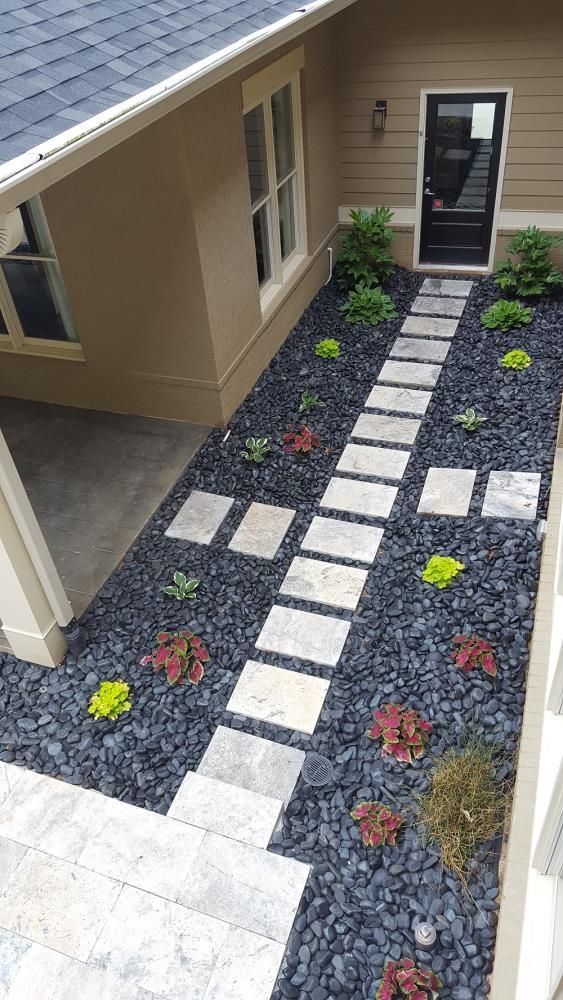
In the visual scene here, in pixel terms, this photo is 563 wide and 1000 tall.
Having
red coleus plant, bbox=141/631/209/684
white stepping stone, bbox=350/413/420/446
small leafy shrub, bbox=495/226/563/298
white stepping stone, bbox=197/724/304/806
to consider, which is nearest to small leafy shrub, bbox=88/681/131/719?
red coleus plant, bbox=141/631/209/684

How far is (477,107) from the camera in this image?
721 cm

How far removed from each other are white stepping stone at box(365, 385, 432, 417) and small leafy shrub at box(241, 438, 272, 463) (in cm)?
112

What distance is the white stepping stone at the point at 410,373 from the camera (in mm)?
6373

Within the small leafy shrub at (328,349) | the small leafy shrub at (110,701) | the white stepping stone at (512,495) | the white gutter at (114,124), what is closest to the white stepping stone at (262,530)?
the small leafy shrub at (110,701)

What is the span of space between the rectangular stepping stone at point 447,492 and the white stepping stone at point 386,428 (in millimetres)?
517

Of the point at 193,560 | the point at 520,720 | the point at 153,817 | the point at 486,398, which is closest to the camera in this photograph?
the point at 153,817

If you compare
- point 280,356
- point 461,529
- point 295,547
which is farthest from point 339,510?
point 280,356

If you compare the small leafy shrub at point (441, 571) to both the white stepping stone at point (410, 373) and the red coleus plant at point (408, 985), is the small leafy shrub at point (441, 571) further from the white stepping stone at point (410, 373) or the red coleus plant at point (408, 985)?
the white stepping stone at point (410, 373)

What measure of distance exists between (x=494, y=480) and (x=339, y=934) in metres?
3.23

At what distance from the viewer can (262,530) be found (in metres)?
4.99

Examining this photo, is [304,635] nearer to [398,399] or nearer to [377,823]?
[377,823]

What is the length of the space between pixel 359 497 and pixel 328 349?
2.19m

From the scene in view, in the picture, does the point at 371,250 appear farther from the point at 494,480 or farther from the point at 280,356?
the point at 494,480

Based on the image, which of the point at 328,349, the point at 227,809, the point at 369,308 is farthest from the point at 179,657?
the point at 369,308
